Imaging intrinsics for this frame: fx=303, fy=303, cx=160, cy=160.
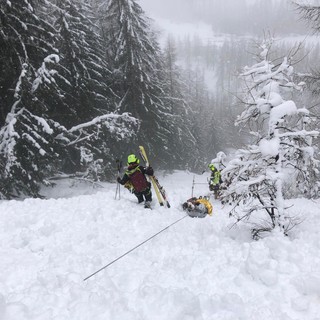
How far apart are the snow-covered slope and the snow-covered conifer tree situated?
1029mm

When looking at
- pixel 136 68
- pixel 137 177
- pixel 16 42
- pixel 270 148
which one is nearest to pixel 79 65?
pixel 136 68

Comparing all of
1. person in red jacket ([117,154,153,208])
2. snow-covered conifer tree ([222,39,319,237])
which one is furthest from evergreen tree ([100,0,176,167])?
snow-covered conifer tree ([222,39,319,237])

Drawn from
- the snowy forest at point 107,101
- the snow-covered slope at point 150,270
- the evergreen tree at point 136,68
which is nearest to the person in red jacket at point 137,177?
the snow-covered slope at point 150,270

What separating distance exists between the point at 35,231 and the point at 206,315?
4.77 meters

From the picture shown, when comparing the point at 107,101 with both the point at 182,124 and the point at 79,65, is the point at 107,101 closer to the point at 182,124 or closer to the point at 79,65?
the point at 79,65

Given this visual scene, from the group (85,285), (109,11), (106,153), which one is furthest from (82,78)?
(85,285)

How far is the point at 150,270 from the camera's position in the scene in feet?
18.0

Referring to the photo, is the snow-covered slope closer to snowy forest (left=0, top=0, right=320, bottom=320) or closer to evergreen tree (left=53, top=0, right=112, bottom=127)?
snowy forest (left=0, top=0, right=320, bottom=320)

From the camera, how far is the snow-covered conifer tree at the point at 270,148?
6.62 metres

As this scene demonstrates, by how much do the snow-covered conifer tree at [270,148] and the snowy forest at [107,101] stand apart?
3cm

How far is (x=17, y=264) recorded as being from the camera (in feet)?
18.7

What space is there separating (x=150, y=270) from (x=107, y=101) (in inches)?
725

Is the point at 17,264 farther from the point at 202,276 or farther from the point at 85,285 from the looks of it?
the point at 202,276

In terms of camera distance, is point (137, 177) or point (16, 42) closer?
point (137, 177)
